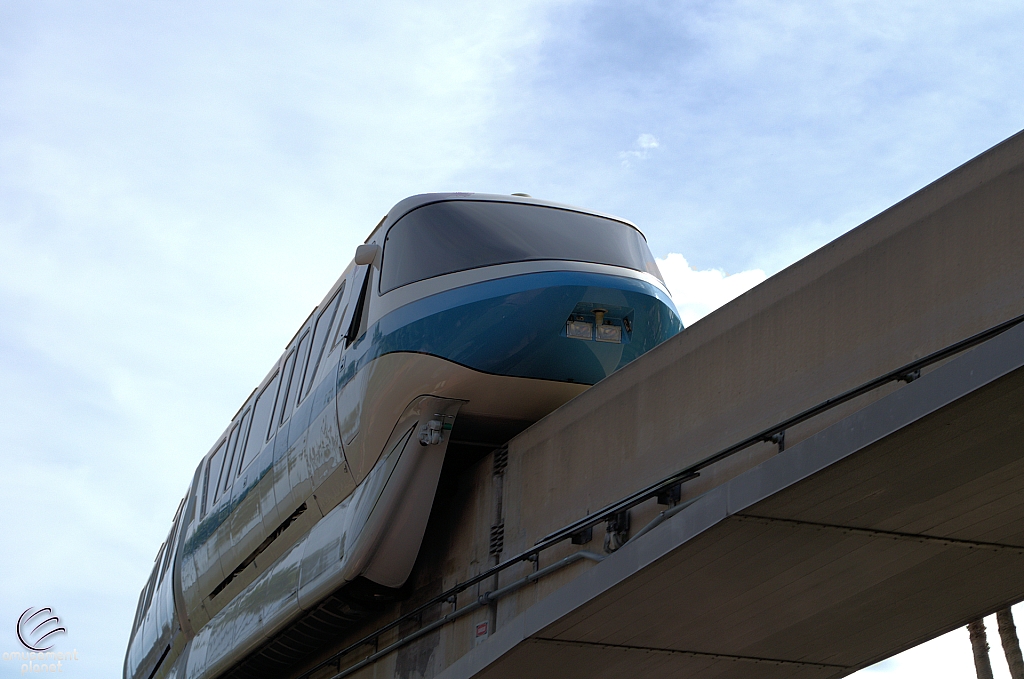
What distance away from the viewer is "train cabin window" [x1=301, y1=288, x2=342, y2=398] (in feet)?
35.1

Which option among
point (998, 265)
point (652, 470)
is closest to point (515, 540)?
point (652, 470)

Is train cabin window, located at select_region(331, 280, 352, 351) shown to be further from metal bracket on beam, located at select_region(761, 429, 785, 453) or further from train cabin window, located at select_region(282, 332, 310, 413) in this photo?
metal bracket on beam, located at select_region(761, 429, 785, 453)

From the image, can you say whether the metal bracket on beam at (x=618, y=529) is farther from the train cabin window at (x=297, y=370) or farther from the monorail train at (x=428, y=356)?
the train cabin window at (x=297, y=370)

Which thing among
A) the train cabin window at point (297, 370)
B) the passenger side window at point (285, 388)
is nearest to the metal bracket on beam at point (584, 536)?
the train cabin window at point (297, 370)

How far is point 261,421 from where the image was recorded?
508 inches

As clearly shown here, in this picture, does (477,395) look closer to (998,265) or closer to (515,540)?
(515,540)

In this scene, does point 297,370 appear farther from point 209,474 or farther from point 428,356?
point 209,474

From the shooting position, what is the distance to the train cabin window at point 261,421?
12406 millimetres

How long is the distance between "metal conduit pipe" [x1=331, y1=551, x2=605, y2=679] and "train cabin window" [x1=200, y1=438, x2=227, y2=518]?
17.2 ft

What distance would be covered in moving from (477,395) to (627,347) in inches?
48.1

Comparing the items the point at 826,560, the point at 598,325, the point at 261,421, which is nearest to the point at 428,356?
the point at 598,325

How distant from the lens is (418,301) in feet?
27.8

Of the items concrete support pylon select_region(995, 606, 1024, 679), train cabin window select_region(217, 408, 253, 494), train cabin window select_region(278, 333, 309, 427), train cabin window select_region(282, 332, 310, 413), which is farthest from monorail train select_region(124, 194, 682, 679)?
train cabin window select_region(217, 408, 253, 494)

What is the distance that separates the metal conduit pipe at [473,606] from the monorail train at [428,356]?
0.38m
